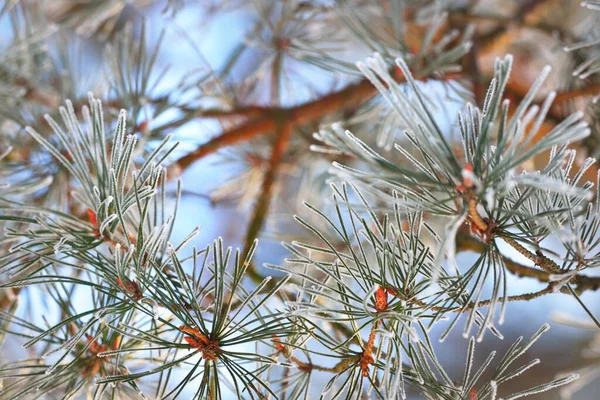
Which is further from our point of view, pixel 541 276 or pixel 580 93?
pixel 580 93

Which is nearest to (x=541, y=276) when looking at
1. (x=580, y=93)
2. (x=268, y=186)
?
(x=580, y=93)

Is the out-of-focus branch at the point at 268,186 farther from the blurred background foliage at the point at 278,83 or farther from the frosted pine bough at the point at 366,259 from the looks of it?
the frosted pine bough at the point at 366,259

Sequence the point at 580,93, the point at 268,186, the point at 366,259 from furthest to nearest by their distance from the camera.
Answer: the point at 268,186 → the point at 580,93 → the point at 366,259

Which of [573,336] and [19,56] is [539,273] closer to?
[19,56]

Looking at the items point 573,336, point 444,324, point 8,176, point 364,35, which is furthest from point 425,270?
point 573,336

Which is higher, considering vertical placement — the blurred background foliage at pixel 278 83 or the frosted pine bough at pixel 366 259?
the blurred background foliage at pixel 278 83

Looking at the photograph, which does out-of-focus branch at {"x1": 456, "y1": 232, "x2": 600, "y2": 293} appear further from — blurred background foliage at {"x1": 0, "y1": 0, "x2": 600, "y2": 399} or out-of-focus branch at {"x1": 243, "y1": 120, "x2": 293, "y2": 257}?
out-of-focus branch at {"x1": 243, "y1": 120, "x2": 293, "y2": 257}

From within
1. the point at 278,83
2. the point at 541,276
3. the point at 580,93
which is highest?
the point at 278,83

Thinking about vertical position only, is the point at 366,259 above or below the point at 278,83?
below

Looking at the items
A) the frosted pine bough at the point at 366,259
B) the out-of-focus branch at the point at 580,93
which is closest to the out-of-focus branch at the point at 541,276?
the frosted pine bough at the point at 366,259

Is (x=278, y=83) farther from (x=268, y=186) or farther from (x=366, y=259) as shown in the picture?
(x=366, y=259)

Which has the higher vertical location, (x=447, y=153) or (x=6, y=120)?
(x=6, y=120)
